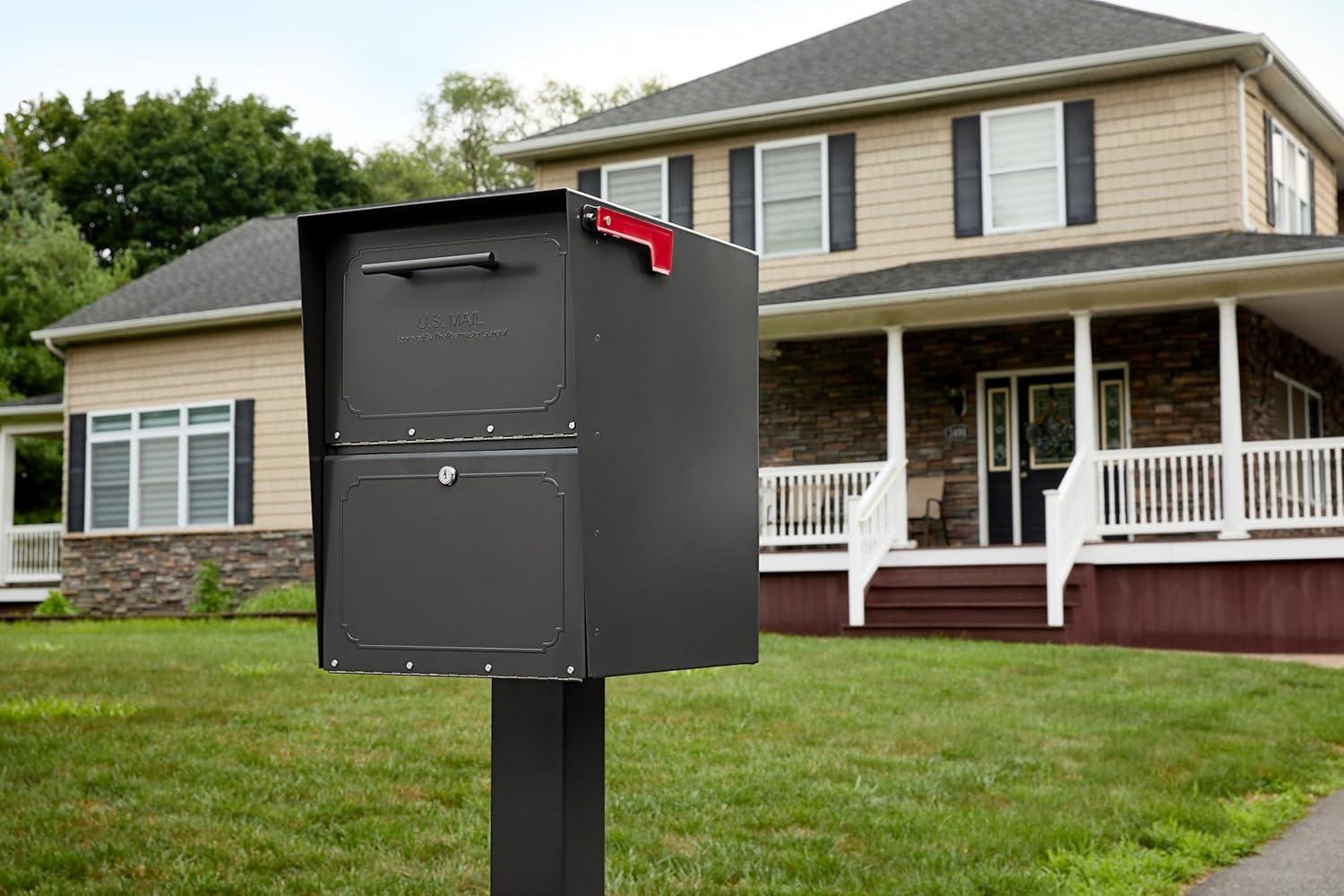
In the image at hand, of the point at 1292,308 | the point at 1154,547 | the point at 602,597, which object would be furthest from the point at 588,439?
the point at 1292,308

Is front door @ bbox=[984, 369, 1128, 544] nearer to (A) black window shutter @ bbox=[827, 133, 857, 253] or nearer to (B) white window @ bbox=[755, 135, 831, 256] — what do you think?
(A) black window shutter @ bbox=[827, 133, 857, 253]

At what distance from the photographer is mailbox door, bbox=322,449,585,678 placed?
8.74 ft

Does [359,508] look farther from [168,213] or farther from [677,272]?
[168,213]

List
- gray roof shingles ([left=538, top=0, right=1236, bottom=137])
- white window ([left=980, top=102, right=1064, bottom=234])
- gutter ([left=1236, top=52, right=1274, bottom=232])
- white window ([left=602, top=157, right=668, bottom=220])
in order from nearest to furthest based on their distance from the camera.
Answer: gutter ([left=1236, top=52, right=1274, bottom=232]) < white window ([left=980, top=102, right=1064, bottom=234]) < gray roof shingles ([left=538, top=0, right=1236, bottom=137]) < white window ([left=602, top=157, right=668, bottom=220])

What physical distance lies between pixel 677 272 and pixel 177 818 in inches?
123

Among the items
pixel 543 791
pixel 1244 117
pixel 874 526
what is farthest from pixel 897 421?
pixel 543 791

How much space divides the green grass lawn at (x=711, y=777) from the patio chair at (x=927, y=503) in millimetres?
6134

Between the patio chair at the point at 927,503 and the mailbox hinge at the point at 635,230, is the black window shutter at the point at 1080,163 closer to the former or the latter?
the patio chair at the point at 927,503

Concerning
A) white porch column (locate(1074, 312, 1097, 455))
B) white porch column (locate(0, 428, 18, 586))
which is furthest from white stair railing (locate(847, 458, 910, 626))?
white porch column (locate(0, 428, 18, 586))

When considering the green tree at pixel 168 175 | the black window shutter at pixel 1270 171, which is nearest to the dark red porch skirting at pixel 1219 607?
the black window shutter at pixel 1270 171

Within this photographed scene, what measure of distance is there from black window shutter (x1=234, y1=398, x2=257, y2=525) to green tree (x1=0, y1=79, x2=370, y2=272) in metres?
19.1

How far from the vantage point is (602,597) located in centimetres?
267

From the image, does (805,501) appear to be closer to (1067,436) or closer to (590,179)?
(1067,436)

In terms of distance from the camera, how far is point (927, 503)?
1602cm
